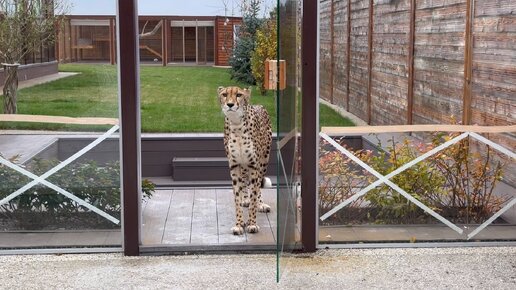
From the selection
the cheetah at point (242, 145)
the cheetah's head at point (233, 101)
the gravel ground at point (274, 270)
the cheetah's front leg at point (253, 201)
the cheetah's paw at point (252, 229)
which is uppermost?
the cheetah's head at point (233, 101)

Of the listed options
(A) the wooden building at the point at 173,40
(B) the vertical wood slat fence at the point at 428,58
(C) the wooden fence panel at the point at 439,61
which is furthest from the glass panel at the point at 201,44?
(C) the wooden fence panel at the point at 439,61

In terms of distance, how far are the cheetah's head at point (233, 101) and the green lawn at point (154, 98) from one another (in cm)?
74

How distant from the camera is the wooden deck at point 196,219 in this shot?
666cm

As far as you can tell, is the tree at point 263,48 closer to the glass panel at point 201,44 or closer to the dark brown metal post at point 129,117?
the glass panel at point 201,44

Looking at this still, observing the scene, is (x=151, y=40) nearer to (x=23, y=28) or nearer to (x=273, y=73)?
(x=23, y=28)

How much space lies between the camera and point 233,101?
6609 mm

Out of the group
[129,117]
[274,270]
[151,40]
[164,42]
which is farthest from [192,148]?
[274,270]

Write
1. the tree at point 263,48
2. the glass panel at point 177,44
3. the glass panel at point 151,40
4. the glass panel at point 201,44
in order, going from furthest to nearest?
the glass panel at point 201,44
the glass panel at point 177,44
the glass panel at point 151,40
the tree at point 263,48

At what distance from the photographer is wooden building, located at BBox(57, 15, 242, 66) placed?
6.85m

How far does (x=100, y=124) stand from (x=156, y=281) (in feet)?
5.03

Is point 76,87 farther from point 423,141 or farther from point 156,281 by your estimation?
point 423,141

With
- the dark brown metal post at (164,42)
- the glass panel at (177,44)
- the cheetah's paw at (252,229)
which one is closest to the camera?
the cheetah's paw at (252,229)

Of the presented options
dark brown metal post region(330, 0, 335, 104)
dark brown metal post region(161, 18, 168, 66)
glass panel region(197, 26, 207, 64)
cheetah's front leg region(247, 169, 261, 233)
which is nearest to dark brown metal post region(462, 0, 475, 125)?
dark brown metal post region(330, 0, 335, 104)

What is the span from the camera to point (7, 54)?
686 cm
